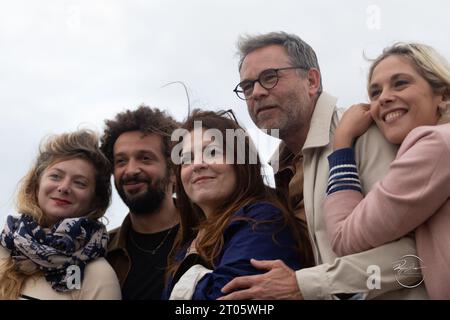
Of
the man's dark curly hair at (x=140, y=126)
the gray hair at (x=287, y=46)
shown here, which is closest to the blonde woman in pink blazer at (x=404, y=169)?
the gray hair at (x=287, y=46)

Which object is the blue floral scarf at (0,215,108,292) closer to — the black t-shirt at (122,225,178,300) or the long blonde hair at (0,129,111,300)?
the long blonde hair at (0,129,111,300)

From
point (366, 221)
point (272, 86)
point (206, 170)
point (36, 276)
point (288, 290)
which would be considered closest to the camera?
point (366, 221)

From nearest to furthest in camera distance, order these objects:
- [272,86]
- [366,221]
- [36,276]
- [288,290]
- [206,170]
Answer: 1. [366,221]
2. [288,290]
3. [206,170]
4. [36,276]
5. [272,86]

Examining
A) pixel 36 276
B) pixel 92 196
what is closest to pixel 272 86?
pixel 92 196

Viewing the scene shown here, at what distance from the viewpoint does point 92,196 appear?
3.83 m

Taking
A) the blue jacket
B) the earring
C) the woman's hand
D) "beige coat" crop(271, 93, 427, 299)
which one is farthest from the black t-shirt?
the earring

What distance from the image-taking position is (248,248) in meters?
2.62

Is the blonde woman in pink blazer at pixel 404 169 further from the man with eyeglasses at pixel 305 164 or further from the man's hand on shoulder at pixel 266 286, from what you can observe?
the man's hand on shoulder at pixel 266 286

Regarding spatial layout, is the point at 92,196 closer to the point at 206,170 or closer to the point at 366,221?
the point at 206,170

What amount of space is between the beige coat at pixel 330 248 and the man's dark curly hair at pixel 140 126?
1.49 metres

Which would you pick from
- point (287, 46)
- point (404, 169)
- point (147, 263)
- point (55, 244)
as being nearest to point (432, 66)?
point (404, 169)

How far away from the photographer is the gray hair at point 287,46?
3.87m

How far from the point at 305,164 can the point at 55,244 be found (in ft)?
5.31
